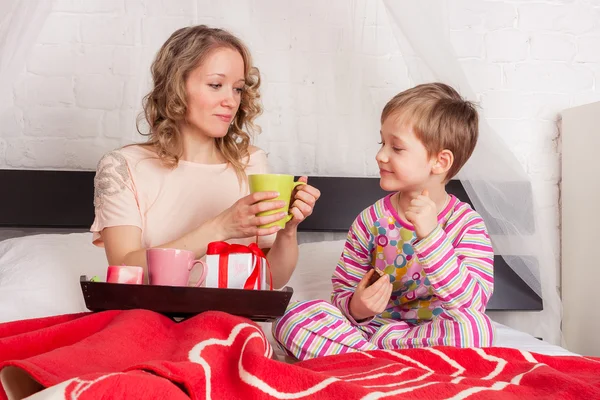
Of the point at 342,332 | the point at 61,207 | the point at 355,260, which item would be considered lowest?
the point at 342,332

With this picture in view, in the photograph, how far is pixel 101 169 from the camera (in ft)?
5.48

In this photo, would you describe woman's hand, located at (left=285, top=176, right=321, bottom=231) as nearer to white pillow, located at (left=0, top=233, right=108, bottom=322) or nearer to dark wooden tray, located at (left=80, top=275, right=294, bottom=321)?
dark wooden tray, located at (left=80, top=275, right=294, bottom=321)

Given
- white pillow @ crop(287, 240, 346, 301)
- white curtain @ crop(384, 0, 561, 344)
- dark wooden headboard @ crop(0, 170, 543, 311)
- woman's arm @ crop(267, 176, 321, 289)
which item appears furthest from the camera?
dark wooden headboard @ crop(0, 170, 543, 311)

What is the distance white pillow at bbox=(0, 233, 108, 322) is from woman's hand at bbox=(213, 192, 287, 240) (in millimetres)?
453

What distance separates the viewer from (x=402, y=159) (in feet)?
4.82

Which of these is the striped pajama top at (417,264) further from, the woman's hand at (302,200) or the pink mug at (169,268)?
the pink mug at (169,268)

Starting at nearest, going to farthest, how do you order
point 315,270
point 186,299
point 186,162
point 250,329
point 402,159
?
point 250,329, point 186,299, point 402,159, point 186,162, point 315,270

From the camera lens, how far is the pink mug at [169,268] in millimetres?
1259

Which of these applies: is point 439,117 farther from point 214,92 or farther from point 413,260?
point 214,92

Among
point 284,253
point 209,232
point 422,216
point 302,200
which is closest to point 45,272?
point 209,232

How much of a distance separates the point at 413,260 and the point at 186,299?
22.0 inches

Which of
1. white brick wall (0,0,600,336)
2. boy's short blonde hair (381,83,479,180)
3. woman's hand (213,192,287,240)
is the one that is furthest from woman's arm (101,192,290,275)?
white brick wall (0,0,600,336)

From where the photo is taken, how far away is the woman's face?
1.65m

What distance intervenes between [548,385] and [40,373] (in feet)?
2.19
